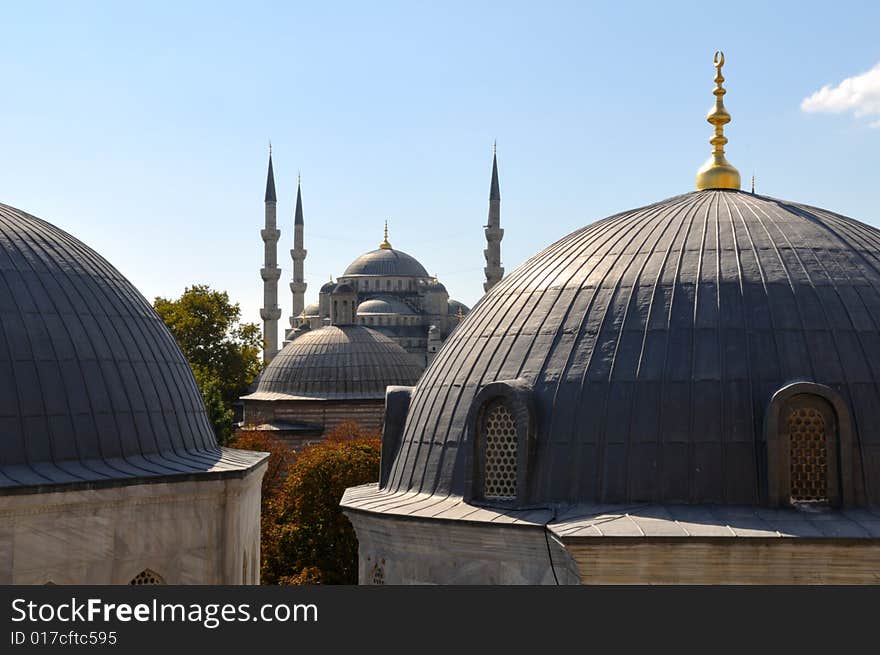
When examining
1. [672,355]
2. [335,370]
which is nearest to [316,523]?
[672,355]

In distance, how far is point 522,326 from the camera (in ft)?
51.3

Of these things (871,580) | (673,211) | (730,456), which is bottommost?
A: (871,580)

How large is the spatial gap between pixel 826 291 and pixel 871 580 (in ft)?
11.7

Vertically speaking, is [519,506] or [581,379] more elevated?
[581,379]

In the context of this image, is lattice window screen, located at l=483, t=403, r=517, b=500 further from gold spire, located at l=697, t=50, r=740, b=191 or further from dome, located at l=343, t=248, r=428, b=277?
dome, located at l=343, t=248, r=428, b=277

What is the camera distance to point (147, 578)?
52.6 ft

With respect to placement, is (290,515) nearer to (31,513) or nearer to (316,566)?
(316,566)

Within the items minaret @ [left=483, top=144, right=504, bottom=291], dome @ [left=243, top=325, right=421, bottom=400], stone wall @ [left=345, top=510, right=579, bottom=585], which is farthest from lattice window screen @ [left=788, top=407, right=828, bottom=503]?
minaret @ [left=483, top=144, right=504, bottom=291]

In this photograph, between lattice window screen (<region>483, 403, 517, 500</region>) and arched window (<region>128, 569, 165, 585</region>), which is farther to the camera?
arched window (<region>128, 569, 165, 585</region>)

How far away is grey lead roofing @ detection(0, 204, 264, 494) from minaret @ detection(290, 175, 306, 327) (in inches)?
3213

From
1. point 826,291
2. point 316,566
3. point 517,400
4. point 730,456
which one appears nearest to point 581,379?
point 517,400

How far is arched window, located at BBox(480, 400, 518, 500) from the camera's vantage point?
48.1 ft

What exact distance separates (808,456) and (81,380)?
29.4 ft
